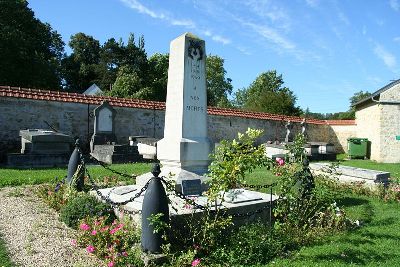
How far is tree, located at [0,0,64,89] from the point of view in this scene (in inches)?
1065

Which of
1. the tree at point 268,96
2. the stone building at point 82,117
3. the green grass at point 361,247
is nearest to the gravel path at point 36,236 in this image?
the green grass at point 361,247

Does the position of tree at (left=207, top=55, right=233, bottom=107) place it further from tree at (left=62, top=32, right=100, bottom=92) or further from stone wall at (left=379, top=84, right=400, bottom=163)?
stone wall at (left=379, top=84, right=400, bottom=163)

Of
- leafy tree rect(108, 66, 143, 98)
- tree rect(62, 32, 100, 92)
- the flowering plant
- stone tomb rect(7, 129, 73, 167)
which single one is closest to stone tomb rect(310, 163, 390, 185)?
the flowering plant

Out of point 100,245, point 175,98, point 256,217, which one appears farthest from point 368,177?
point 100,245

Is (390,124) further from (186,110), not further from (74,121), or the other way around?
(186,110)

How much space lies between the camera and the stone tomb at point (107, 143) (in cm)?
1469

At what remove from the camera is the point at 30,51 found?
30750 millimetres

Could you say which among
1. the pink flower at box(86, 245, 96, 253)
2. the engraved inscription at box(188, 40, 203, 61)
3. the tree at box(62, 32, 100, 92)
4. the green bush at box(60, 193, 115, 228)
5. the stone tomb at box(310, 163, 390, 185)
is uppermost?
the tree at box(62, 32, 100, 92)

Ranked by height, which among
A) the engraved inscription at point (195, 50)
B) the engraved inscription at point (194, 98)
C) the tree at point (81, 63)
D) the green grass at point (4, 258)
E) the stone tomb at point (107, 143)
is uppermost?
the tree at point (81, 63)

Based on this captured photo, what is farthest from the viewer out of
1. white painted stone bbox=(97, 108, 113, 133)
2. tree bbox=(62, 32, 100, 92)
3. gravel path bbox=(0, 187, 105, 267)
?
tree bbox=(62, 32, 100, 92)

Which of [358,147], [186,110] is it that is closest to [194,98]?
[186,110]

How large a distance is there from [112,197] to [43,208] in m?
1.49

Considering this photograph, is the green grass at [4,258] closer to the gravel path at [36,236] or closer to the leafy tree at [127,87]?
the gravel path at [36,236]

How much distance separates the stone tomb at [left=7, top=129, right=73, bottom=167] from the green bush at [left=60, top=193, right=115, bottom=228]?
7.23 metres
